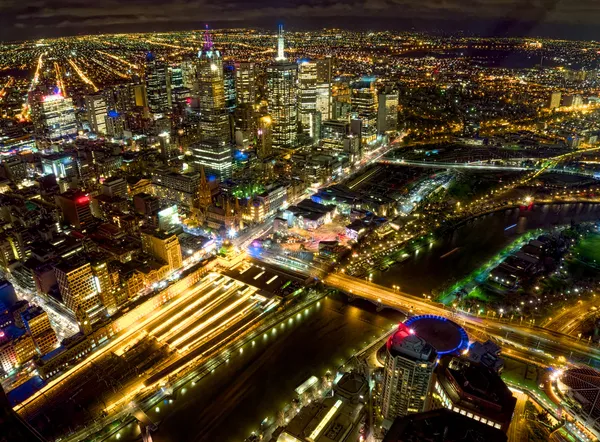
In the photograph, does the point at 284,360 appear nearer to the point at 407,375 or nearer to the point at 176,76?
the point at 407,375

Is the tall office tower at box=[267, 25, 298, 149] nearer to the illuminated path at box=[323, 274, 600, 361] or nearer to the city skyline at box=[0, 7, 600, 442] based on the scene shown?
the city skyline at box=[0, 7, 600, 442]

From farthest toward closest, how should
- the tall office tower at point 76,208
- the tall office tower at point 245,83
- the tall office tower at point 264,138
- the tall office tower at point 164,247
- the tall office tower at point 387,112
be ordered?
the tall office tower at point 387,112 < the tall office tower at point 245,83 < the tall office tower at point 264,138 < the tall office tower at point 76,208 < the tall office tower at point 164,247

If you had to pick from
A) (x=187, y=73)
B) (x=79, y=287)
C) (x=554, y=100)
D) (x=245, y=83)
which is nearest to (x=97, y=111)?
(x=187, y=73)

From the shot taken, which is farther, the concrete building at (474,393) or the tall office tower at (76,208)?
the tall office tower at (76,208)

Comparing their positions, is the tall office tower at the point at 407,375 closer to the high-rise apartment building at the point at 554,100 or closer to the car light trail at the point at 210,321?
the car light trail at the point at 210,321

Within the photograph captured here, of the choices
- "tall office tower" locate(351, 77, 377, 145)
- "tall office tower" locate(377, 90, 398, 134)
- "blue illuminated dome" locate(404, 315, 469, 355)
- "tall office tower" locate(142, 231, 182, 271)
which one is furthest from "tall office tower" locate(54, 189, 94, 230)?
"tall office tower" locate(377, 90, 398, 134)

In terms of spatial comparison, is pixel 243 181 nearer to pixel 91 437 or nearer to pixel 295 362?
pixel 295 362

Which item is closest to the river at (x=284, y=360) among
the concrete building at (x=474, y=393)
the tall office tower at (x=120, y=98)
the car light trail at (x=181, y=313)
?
the car light trail at (x=181, y=313)

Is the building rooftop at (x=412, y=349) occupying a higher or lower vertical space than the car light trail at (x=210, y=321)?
higher
